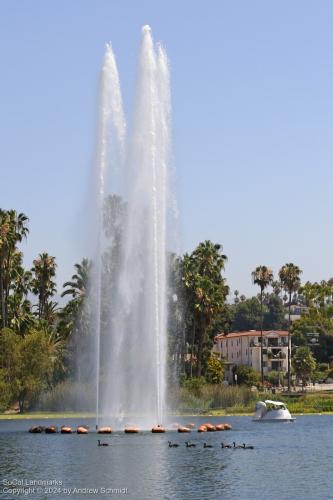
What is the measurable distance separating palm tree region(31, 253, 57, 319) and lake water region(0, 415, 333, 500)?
52418mm

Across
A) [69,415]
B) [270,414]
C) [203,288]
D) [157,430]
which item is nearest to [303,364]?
[203,288]

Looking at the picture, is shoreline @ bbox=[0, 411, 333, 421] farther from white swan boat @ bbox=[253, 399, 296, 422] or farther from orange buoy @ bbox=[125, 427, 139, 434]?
orange buoy @ bbox=[125, 427, 139, 434]

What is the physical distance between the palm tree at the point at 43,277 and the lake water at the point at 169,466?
172 ft

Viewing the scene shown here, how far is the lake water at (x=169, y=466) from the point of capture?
3925cm

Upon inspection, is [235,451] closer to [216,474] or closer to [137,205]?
[216,474]

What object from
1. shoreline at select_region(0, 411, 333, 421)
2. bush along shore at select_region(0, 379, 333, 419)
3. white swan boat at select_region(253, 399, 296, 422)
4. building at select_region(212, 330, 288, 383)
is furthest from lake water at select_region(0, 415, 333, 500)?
building at select_region(212, 330, 288, 383)

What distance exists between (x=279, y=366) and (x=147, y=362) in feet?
398

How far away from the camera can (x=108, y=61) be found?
64938 mm

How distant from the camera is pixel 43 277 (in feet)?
397

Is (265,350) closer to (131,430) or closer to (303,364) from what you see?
(303,364)

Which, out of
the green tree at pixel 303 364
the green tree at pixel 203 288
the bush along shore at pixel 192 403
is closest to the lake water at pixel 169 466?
the bush along shore at pixel 192 403

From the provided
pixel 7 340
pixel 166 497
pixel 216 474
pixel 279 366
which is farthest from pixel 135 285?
pixel 279 366

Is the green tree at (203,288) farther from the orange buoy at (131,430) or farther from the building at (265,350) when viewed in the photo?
the building at (265,350)

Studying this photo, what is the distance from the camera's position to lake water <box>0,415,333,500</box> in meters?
39.2
